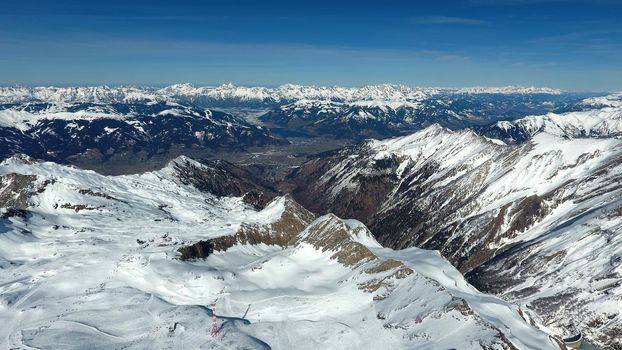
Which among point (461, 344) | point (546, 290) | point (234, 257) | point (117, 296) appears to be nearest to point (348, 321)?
point (461, 344)

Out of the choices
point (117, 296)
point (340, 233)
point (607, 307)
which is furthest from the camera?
point (340, 233)

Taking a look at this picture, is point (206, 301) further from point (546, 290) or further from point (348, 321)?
point (546, 290)

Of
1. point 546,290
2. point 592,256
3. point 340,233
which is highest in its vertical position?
point 340,233

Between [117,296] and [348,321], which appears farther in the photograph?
[117,296]

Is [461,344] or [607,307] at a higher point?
[461,344]

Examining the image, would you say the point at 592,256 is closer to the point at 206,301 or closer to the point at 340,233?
the point at 340,233

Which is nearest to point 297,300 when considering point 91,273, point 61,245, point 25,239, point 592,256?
point 91,273

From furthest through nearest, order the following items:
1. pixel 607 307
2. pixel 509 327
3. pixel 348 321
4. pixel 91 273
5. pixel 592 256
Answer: pixel 592 256 < pixel 607 307 < pixel 91 273 < pixel 348 321 < pixel 509 327
